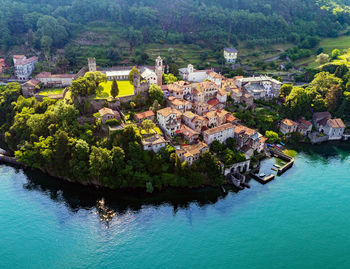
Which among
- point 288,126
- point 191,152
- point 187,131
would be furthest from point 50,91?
point 288,126

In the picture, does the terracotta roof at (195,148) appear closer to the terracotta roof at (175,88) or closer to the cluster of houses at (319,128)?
the terracotta roof at (175,88)

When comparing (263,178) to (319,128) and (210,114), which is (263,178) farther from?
(319,128)

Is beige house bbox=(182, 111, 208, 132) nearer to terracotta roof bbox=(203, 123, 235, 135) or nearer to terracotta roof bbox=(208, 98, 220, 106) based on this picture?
terracotta roof bbox=(203, 123, 235, 135)

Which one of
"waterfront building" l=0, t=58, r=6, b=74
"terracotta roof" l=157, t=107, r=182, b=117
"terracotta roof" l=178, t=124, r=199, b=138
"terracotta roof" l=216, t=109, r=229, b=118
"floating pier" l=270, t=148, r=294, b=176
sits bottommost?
"floating pier" l=270, t=148, r=294, b=176

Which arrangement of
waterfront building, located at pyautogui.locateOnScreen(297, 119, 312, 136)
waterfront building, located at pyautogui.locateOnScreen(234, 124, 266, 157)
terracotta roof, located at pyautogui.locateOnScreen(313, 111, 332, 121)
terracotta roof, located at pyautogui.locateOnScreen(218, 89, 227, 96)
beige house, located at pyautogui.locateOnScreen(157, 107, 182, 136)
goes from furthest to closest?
terracotta roof, located at pyautogui.locateOnScreen(313, 111, 332, 121) → waterfront building, located at pyautogui.locateOnScreen(297, 119, 312, 136) → terracotta roof, located at pyautogui.locateOnScreen(218, 89, 227, 96) → waterfront building, located at pyautogui.locateOnScreen(234, 124, 266, 157) → beige house, located at pyautogui.locateOnScreen(157, 107, 182, 136)

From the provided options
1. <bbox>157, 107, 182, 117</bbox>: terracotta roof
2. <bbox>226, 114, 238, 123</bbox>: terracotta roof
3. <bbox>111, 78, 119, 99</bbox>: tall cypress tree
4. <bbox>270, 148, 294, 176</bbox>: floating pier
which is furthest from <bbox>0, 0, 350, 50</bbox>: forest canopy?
<bbox>270, 148, 294, 176</bbox>: floating pier

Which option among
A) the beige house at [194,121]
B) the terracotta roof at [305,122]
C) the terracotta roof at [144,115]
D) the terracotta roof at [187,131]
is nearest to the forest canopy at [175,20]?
the terracotta roof at [305,122]

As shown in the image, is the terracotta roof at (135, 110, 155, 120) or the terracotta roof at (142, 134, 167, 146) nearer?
the terracotta roof at (142, 134, 167, 146)

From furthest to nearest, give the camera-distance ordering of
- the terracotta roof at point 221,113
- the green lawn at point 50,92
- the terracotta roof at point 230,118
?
1. the green lawn at point 50,92
2. the terracotta roof at point 230,118
3. the terracotta roof at point 221,113
